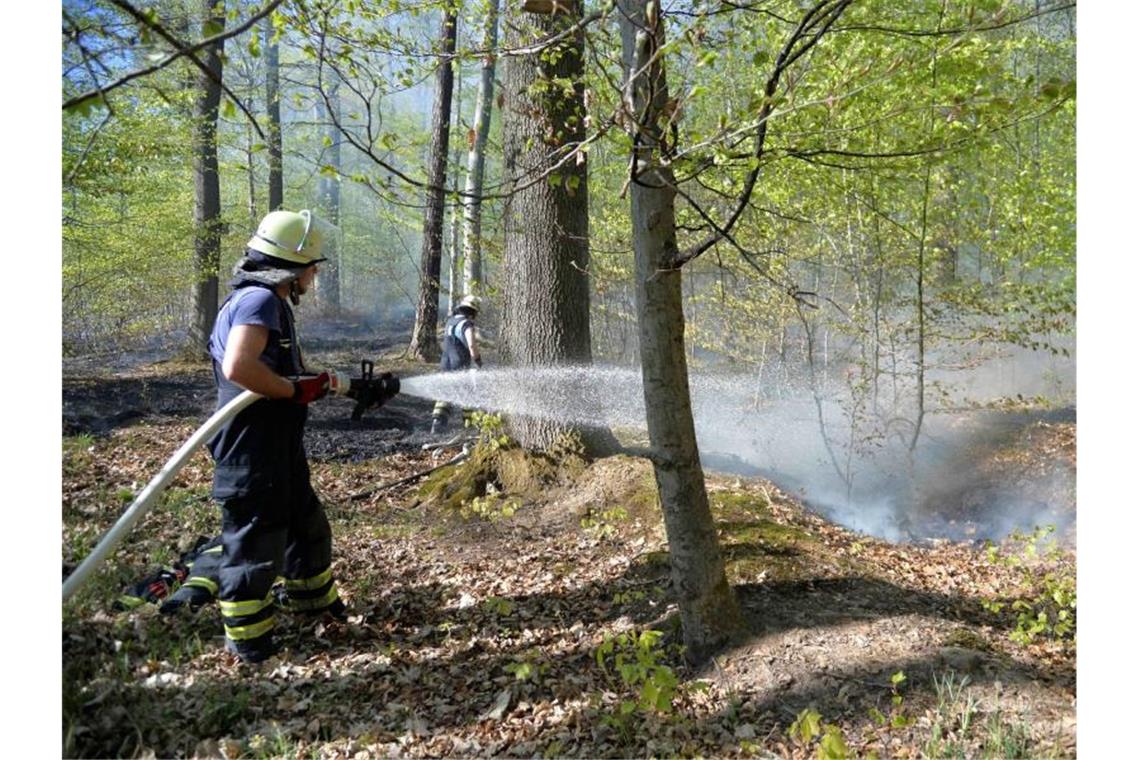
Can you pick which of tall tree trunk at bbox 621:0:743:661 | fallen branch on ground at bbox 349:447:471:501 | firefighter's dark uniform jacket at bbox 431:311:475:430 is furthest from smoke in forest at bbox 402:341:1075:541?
tall tree trunk at bbox 621:0:743:661

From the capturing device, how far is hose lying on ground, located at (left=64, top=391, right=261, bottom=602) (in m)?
2.59

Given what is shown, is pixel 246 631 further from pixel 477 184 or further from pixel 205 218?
pixel 477 184

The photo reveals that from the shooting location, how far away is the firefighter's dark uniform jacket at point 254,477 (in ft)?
10.6

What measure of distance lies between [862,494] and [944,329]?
2.40 m

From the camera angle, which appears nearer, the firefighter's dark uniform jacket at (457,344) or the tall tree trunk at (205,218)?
the firefighter's dark uniform jacket at (457,344)

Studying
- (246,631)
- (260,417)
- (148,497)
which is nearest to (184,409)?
(260,417)

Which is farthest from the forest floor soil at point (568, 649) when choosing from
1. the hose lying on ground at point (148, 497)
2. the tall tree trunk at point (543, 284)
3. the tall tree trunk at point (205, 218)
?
the tall tree trunk at point (205, 218)

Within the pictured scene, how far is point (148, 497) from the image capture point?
9.19ft

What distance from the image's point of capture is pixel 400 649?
3475 millimetres

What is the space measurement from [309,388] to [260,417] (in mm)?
252

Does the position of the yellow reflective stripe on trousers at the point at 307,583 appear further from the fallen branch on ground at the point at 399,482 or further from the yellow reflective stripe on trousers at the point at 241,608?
the fallen branch on ground at the point at 399,482

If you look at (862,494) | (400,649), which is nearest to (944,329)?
(862,494)

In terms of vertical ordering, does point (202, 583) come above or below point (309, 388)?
below
